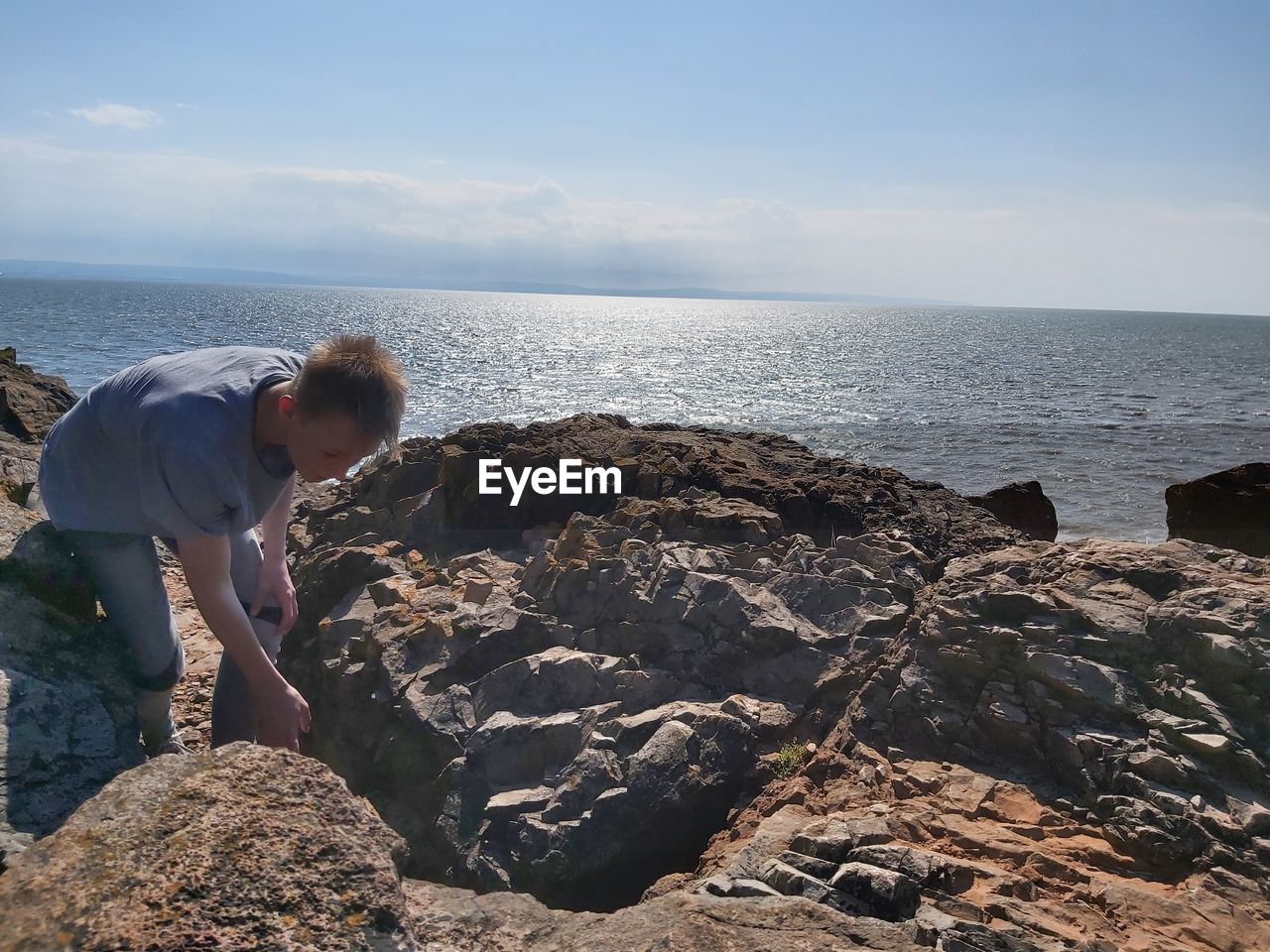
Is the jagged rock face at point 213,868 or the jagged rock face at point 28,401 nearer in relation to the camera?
the jagged rock face at point 213,868

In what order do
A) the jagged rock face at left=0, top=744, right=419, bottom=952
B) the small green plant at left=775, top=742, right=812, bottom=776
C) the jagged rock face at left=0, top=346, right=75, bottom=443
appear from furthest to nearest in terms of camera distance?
1. the jagged rock face at left=0, top=346, right=75, bottom=443
2. the small green plant at left=775, top=742, right=812, bottom=776
3. the jagged rock face at left=0, top=744, right=419, bottom=952

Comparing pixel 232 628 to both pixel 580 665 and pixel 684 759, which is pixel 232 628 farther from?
pixel 580 665

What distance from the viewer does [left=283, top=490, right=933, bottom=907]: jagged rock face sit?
177 inches

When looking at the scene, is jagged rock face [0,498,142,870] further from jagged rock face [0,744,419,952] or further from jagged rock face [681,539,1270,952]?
jagged rock face [681,539,1270,952]

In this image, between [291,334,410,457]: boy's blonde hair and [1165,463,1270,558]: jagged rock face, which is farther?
[1165,463,1270,558]: jagged rock face

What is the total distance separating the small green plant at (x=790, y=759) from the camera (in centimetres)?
473

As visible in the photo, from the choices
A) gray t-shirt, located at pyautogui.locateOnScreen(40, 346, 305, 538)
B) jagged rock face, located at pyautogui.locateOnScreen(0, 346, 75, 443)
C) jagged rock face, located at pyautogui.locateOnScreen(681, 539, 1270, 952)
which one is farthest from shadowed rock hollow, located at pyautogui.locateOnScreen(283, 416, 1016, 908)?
jagged rock face, located at pyautogui.locateOnScreen(0, 346, 75, 443)

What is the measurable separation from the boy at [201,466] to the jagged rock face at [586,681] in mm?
1664

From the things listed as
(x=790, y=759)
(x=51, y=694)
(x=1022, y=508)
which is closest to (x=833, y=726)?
(x=790, y=759)

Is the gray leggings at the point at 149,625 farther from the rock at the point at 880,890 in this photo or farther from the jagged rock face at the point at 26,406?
the jagged rock face at the point at 26,406

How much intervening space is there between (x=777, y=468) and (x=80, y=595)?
9.00 meters

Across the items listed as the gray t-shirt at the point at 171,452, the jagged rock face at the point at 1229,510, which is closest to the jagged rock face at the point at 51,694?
the gray t-shirt at the point at 171,452

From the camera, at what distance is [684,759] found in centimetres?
464

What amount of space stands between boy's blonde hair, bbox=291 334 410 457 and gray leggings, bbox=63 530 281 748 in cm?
101
